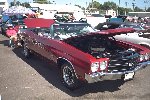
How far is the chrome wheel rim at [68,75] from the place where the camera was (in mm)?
6465

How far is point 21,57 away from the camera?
10.6m

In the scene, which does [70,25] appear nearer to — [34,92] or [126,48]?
[126,48]

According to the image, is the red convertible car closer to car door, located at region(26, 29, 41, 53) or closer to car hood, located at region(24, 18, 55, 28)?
car door, located at region(26, 29, 41, 53)

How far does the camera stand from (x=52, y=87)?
22.2 feet

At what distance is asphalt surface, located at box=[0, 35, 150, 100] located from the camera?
610 centimetres

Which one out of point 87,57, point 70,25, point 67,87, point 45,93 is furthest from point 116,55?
point 70,25

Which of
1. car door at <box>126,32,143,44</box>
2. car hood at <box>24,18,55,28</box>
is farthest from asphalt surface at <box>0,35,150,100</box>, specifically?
car door at <box>126,32,143,44</box>

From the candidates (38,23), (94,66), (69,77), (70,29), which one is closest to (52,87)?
(69,77)

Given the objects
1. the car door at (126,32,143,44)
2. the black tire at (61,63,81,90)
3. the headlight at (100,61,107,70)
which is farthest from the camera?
the car door at (126,32,143,44)

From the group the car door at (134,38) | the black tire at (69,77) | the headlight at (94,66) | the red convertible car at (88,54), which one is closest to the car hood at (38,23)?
the red convertible car at (88,54)

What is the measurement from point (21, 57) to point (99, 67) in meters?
5.57

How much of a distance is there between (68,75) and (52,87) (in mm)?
567

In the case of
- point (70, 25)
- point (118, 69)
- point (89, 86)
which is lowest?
point (89, 86)

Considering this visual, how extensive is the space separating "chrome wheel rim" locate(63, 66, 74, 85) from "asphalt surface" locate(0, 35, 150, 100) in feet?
0.75
